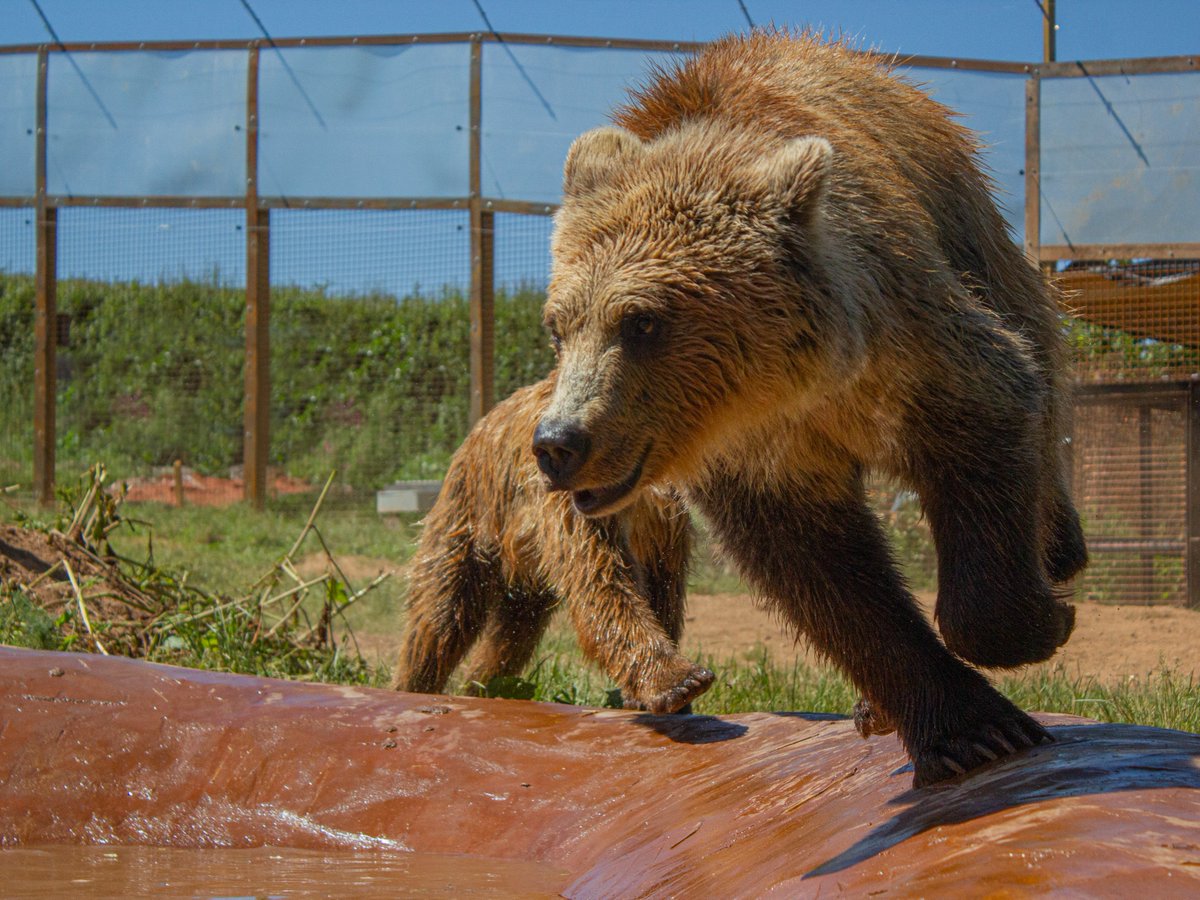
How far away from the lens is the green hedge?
1040cm

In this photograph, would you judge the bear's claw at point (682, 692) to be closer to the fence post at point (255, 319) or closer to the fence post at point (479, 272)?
the fence post at point (479, 272)

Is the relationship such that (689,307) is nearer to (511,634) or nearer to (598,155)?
(598,155)

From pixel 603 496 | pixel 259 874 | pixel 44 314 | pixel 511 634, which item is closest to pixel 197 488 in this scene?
pixel 44 314

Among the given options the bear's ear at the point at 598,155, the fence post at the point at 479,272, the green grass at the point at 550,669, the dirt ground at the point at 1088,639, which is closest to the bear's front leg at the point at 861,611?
the green grass at the point at 550,669

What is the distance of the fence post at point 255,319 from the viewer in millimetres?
9359

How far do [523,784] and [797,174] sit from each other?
1.50 m

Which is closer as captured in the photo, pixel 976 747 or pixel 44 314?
pixel 976 747

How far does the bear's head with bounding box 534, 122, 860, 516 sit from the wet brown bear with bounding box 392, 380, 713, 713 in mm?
714

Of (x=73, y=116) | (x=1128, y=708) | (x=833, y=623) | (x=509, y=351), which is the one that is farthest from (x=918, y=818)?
(x=73, y=116)

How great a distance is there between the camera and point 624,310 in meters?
2.82

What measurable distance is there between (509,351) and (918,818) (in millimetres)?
8230

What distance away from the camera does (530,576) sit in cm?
473

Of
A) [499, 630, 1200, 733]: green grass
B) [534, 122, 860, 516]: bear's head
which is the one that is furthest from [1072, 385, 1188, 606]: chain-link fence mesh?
[534, 122, 860, 516]: bear's head

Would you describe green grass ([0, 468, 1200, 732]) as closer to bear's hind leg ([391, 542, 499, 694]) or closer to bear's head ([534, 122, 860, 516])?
bear's hind leg ([391, 542, 499, 694])
